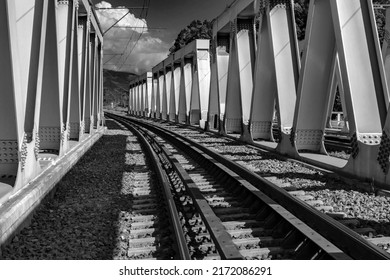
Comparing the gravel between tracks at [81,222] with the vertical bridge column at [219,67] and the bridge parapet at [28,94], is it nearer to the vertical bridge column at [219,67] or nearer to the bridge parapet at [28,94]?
the bridge parapet at [28,94]

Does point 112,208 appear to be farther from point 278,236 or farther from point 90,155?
point 90,155

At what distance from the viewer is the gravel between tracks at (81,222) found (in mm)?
3592

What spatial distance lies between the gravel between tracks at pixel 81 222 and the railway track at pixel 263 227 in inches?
35.2

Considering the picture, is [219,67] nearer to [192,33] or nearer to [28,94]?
[28,94]

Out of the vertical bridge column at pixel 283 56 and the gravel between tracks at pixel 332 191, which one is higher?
the vertical bridge column at pixel 283 56

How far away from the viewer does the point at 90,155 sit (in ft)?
34.8

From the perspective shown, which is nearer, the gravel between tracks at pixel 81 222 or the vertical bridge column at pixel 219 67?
the gravel between tracks at pixel 81 222

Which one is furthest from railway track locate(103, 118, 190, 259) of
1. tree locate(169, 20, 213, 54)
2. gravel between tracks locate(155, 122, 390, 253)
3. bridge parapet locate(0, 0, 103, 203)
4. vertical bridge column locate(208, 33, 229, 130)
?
tree locate(169, 20, 213, 54)

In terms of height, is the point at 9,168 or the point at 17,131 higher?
the point at 17,131

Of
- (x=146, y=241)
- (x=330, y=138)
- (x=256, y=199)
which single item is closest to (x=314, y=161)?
(x=256, y=199)

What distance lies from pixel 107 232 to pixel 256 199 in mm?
1940

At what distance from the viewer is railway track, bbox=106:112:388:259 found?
122 inches

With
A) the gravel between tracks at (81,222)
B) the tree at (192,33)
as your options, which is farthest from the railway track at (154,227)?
the tree at (192,33)

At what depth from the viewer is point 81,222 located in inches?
178
